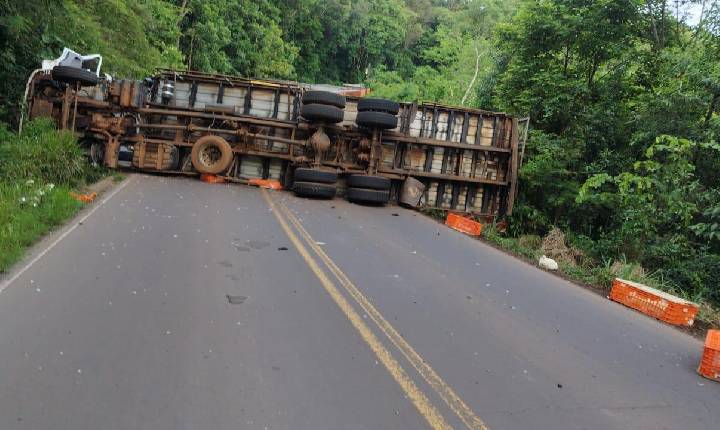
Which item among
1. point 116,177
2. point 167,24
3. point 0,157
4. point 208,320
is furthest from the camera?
point 167,24

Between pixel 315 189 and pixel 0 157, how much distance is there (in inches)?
244

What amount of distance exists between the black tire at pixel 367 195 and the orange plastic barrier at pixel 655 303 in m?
6.25

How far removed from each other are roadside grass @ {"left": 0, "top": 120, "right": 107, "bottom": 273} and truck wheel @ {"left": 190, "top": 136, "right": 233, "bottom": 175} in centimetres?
213

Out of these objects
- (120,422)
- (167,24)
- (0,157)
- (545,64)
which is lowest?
(120,422)

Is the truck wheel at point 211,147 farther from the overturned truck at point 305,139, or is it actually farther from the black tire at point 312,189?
the black tire at point 312,189

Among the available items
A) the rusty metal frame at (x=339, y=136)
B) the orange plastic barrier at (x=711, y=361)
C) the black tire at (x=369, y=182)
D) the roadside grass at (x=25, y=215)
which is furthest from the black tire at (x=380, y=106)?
the orange plastic barrier at (x=711, y=361)

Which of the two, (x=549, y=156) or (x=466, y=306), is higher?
(x=549, y=156)

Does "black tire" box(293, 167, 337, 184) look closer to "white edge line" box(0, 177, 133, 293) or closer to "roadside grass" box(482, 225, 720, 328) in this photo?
"white edge line" box(0, 177, 133, 293)

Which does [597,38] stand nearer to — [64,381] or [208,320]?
[208,320]

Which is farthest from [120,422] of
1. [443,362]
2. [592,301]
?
[592,301]

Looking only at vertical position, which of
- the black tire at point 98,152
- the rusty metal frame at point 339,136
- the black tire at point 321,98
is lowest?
the black tire at point 98,152

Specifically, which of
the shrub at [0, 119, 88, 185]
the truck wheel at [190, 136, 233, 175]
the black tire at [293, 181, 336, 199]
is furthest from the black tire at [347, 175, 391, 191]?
the shrub at [0, 119, 88, 185]

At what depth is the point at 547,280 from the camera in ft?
26.1

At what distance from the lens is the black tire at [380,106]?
13250mm
